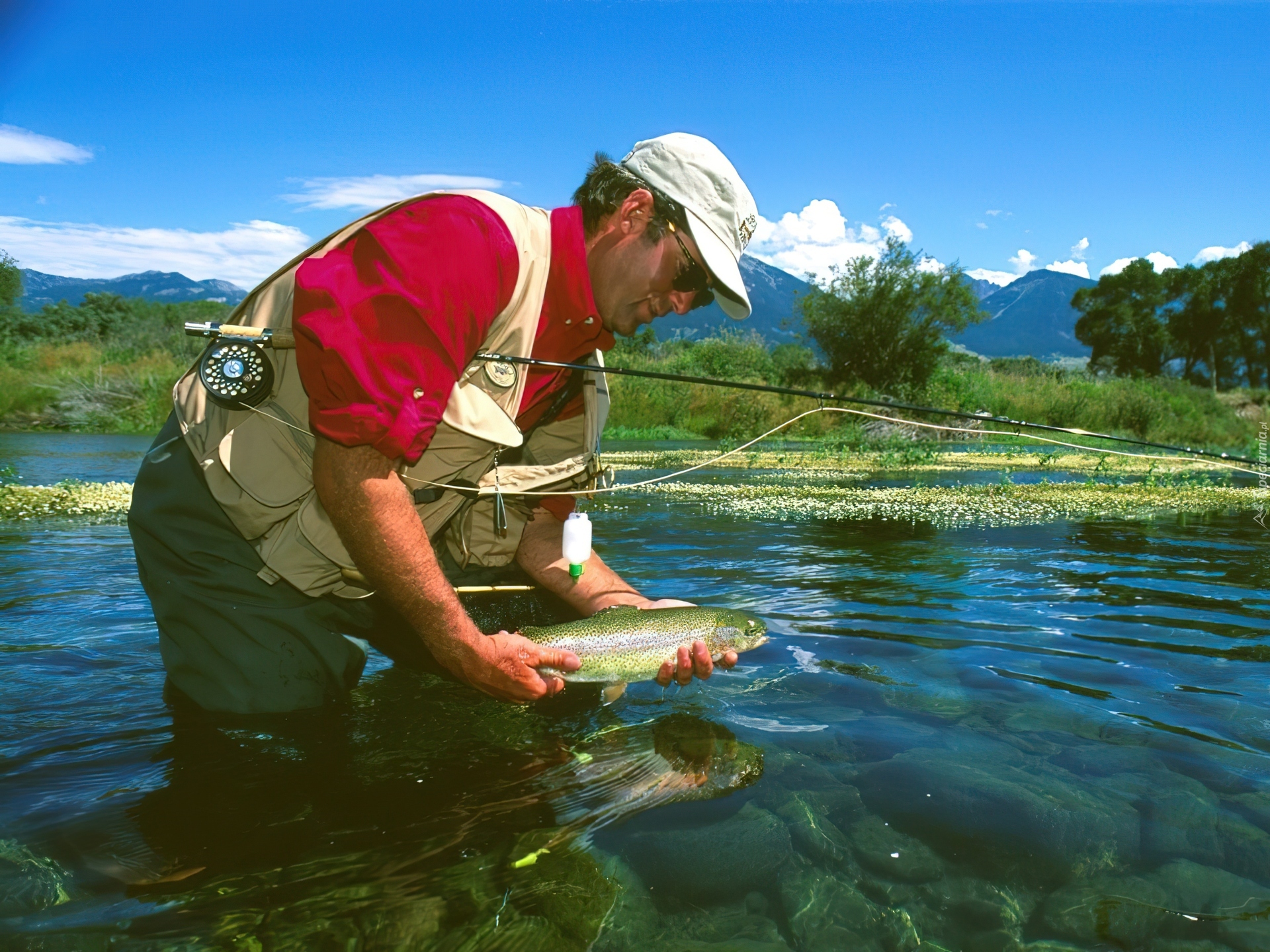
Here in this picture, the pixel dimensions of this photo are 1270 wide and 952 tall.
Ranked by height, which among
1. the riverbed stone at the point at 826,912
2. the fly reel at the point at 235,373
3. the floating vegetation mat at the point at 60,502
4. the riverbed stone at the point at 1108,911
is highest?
the fly reel at the point at 235,373

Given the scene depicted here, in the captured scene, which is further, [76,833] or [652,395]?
[652,395]

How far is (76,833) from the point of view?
7.97 ft

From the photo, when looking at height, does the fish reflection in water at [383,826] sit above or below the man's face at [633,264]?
below

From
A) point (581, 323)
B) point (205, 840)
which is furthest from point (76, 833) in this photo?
point (581, 323)

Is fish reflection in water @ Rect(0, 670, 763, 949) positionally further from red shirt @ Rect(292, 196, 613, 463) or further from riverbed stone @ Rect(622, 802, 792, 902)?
red shirt @ Rect(292, 196, 613, 463)

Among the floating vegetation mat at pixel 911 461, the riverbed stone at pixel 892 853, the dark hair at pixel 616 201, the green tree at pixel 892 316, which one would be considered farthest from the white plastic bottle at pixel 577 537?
the green tree at pixel 892 316

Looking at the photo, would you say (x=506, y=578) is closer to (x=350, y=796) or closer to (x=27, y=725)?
(x=350, y=796)

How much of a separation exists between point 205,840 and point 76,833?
394mm

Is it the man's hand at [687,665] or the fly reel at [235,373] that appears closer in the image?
the fly reel at [235,373]

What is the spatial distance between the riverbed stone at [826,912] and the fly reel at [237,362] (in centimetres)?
204

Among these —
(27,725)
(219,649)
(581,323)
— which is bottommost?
(27,725)

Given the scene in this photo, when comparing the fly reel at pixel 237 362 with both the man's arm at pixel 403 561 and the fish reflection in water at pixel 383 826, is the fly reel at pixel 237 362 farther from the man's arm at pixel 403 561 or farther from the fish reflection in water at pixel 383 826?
the fish reflection in water at pixel 383 826

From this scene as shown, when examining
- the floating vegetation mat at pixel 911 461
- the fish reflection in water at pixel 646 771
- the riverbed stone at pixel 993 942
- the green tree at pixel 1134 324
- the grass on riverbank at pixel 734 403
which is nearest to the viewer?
the riverbed stone at pixel 993 942

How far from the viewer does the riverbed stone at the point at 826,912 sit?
2014 millimetres
